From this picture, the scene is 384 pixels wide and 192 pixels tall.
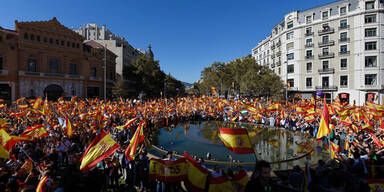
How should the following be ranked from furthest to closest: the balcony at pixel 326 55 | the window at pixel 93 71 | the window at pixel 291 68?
the window at pixel 93 71 → the window at pixel 291 68 → the balcony at pixel 326 55

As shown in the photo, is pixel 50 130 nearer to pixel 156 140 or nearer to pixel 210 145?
pixel 156 140

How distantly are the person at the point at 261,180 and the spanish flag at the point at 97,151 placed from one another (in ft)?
14.1

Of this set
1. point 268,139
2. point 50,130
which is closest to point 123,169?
point 50,130

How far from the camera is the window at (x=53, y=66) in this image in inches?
1513

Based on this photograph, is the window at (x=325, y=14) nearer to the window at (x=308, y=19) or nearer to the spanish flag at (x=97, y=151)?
the window at (x=308, y=19)

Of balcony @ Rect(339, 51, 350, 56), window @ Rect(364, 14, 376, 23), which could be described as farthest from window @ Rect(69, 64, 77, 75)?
window @ Rect(364, 14, 376, 23)

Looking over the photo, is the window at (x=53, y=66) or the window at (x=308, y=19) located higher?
the window at (x=308, y=19)

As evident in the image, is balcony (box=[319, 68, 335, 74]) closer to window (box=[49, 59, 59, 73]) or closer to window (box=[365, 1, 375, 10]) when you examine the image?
window (box=[365, 1, 375, 10])

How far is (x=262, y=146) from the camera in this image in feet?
44.2

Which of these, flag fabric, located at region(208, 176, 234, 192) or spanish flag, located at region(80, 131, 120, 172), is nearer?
flag fabric, located at region(208, 176, 234, 192)

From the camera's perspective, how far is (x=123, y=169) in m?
7.99

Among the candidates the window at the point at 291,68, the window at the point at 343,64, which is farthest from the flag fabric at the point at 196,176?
the window at the point at 343,64

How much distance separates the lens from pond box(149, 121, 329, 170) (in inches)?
423

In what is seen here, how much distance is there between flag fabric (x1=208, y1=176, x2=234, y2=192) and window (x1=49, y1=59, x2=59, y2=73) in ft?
150
